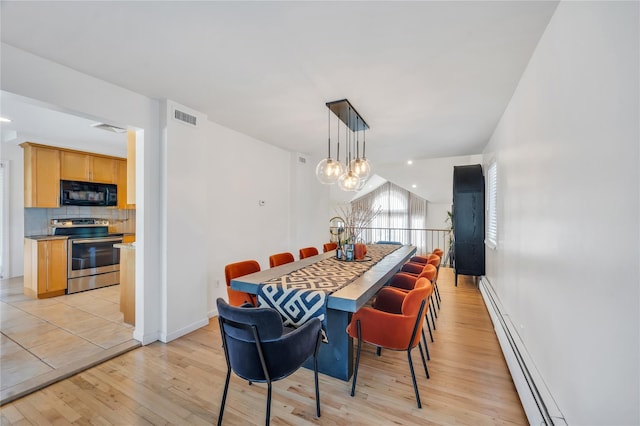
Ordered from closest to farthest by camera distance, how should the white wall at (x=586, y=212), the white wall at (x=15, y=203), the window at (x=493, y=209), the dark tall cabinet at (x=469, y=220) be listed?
1. the white wall at (x=586, y=212)
2. the window at (x=493, y=209)
3. the dark tall cabinet at (x=469, y=220)
4. the white wall at (x=15, y=203)

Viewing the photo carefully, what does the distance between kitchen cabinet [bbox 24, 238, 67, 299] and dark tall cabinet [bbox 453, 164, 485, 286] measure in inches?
260

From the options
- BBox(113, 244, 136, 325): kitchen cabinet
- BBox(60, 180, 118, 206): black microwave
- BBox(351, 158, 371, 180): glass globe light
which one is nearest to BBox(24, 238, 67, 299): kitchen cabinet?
BBox(60, 180, 118, 206): black microwave

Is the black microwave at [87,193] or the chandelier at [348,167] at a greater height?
the chandelier at [348,167]

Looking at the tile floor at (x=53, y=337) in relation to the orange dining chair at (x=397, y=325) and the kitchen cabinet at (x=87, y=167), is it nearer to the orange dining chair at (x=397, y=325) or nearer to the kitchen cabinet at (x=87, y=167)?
the kitchen cabinet at (x=87, y=167)

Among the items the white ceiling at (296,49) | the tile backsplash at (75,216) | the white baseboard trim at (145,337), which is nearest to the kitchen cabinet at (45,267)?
the tile backsplash at (75,216)

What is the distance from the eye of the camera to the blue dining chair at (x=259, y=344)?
153cm

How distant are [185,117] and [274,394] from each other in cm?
295

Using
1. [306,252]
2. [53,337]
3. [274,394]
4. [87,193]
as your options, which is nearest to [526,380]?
[274,394]

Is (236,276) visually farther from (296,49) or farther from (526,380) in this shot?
(526,380)

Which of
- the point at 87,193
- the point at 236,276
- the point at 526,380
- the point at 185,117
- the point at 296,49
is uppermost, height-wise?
the point at 296,49

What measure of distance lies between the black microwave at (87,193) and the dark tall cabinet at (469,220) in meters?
6.56

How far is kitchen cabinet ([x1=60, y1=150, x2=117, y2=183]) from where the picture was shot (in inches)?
187

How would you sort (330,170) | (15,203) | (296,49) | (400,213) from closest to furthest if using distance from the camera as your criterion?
(296,49), (330,170), (15,203), (400,213)

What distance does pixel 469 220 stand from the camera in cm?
474
